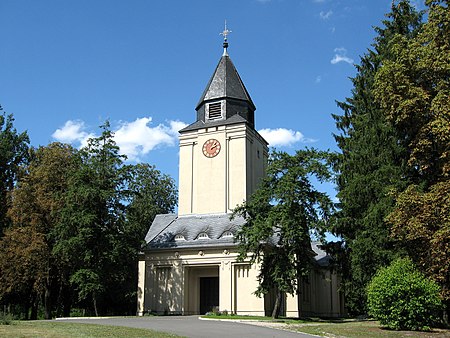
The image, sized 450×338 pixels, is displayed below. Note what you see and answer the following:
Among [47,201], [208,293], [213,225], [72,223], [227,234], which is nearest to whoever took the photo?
[72,223]

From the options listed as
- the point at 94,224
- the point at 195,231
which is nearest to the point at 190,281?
the point at 195,231

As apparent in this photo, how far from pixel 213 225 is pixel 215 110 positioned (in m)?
9.84

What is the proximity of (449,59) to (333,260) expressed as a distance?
1382cm

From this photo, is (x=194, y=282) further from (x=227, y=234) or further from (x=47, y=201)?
(x=47, y=201)

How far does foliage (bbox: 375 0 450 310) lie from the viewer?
76.4ft

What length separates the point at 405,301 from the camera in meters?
20.9

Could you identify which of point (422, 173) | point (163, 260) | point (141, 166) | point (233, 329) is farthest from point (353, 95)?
point (141, 166)

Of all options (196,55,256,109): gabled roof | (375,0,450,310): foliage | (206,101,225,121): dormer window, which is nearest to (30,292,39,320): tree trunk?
(206,101,225,121): dormer window

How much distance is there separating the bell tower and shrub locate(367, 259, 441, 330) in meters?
18.9

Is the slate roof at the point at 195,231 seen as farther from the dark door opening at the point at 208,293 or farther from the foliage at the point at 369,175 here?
the foliage at the point at 369,175

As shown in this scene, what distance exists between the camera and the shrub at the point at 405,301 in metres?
20.8

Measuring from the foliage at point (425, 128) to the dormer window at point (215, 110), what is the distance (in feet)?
56.5

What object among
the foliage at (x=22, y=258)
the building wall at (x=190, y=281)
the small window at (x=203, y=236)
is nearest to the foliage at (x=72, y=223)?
the foliage at (x=22, y=258)

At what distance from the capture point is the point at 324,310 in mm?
47906
